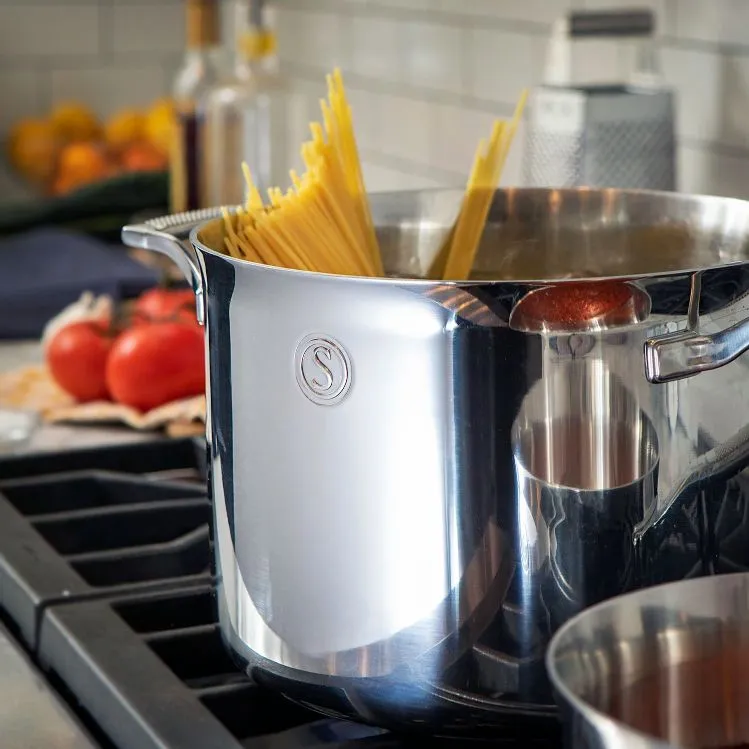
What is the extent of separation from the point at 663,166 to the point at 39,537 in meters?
0.59

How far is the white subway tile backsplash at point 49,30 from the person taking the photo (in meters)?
2.37

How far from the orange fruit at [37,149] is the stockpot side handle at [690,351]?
76.7 inches

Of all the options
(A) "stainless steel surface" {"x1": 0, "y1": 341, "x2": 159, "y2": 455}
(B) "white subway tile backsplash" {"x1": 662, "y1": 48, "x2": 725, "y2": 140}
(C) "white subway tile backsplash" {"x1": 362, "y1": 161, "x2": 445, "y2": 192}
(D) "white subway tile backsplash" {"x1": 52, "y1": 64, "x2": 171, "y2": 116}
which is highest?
(D) "white subway tile backsplash" {"x1": 52, "y1": 64, "x2": 171, "y2": 116}

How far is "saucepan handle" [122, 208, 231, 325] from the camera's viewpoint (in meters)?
0.55

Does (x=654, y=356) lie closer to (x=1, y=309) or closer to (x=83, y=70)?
(x=1, y=309)

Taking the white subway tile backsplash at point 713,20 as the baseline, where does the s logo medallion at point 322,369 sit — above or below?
below

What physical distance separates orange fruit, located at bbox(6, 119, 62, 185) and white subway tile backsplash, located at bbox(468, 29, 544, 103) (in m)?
0.86

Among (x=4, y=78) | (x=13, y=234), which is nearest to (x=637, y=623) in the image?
(x=13, y=234)

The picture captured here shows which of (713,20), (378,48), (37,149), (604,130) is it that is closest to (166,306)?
(604,130)

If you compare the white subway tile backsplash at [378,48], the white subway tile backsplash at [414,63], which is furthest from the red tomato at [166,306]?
the white subway tile backsplash at [378,48]

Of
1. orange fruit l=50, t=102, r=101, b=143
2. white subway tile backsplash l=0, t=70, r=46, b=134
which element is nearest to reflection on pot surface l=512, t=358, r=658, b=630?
orange fruit l=50, t=102, r=101, b=143

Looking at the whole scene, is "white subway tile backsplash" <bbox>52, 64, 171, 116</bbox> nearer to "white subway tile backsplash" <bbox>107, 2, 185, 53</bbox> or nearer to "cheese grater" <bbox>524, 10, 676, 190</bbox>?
"white subway tile backsplash" <bbox>107, 2, 185, 53</bbox>

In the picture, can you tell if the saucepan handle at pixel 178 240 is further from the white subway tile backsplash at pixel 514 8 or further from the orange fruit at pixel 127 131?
the orange fruit at pixel 127 131

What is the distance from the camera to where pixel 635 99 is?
3.68ft
